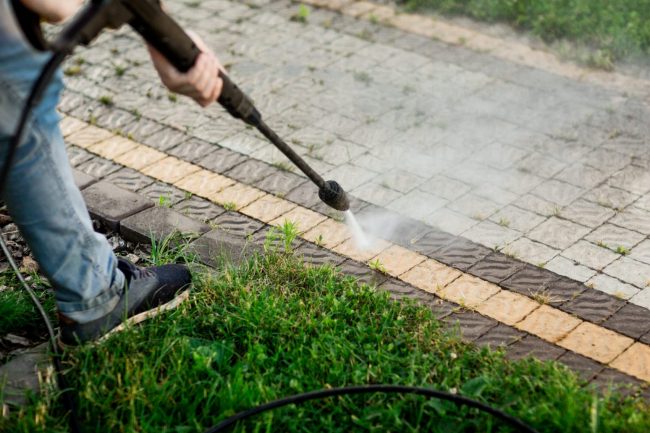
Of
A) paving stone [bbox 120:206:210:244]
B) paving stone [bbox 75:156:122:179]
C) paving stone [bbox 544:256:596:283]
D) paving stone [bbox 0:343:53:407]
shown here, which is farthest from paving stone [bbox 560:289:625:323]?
paving stone [bbox 75:156:122:179]

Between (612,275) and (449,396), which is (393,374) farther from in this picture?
(612,275)

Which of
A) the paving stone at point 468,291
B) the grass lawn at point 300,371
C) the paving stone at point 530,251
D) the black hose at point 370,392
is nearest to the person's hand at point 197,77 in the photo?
the grass lawn at point 300,371

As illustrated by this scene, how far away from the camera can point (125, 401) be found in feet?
10.5

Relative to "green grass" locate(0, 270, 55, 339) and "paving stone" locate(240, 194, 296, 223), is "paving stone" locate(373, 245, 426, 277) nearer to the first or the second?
"paving stone" locate(240, 194, 296, 223)

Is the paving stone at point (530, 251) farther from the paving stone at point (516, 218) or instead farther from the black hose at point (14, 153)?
the black hose at point (14, 153)

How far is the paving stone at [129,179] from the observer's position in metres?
4.89

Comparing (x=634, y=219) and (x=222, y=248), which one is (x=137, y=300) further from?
(x=634, y=219)

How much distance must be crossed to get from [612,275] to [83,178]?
2700 mm

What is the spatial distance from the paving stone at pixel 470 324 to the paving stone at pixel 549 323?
0.13 m

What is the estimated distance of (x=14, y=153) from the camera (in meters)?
2.80

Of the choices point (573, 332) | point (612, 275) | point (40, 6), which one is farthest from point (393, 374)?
point (40, 6)

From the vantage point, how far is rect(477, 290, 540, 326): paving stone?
3879 mm

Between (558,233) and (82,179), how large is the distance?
8.05 ft

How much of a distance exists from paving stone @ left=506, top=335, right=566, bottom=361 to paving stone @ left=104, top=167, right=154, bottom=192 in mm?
2210
